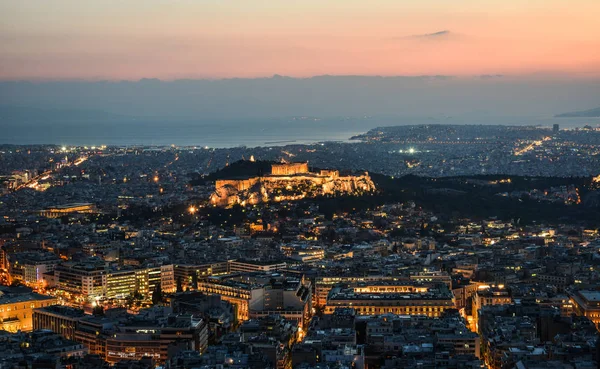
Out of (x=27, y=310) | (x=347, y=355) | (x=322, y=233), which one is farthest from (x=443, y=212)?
(x=347, y=355)

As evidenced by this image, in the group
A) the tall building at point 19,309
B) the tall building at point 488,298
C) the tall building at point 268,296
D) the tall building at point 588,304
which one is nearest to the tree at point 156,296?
the tall building at point 268,296

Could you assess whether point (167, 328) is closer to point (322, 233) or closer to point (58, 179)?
point (322, 233)

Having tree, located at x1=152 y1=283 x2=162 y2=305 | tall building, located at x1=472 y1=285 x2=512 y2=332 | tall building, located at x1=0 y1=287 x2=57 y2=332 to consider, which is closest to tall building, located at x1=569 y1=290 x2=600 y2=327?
tall building, located at x1=472 y1=285 x2=512 y2=332

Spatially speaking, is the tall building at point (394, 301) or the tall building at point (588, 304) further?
the tall building at point (394, 301)

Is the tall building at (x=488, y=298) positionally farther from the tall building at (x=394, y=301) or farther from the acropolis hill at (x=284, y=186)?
the acropolis hill at (x=284, y=186)

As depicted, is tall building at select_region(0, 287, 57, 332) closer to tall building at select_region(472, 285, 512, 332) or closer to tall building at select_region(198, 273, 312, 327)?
tall building at select_region(198, 273, 312, 327)

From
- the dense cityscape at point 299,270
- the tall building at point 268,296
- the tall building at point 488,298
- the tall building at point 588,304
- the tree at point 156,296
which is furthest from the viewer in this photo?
the tree at point 156,296

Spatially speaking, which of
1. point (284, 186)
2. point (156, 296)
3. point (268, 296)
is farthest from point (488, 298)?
point (284, 186)
